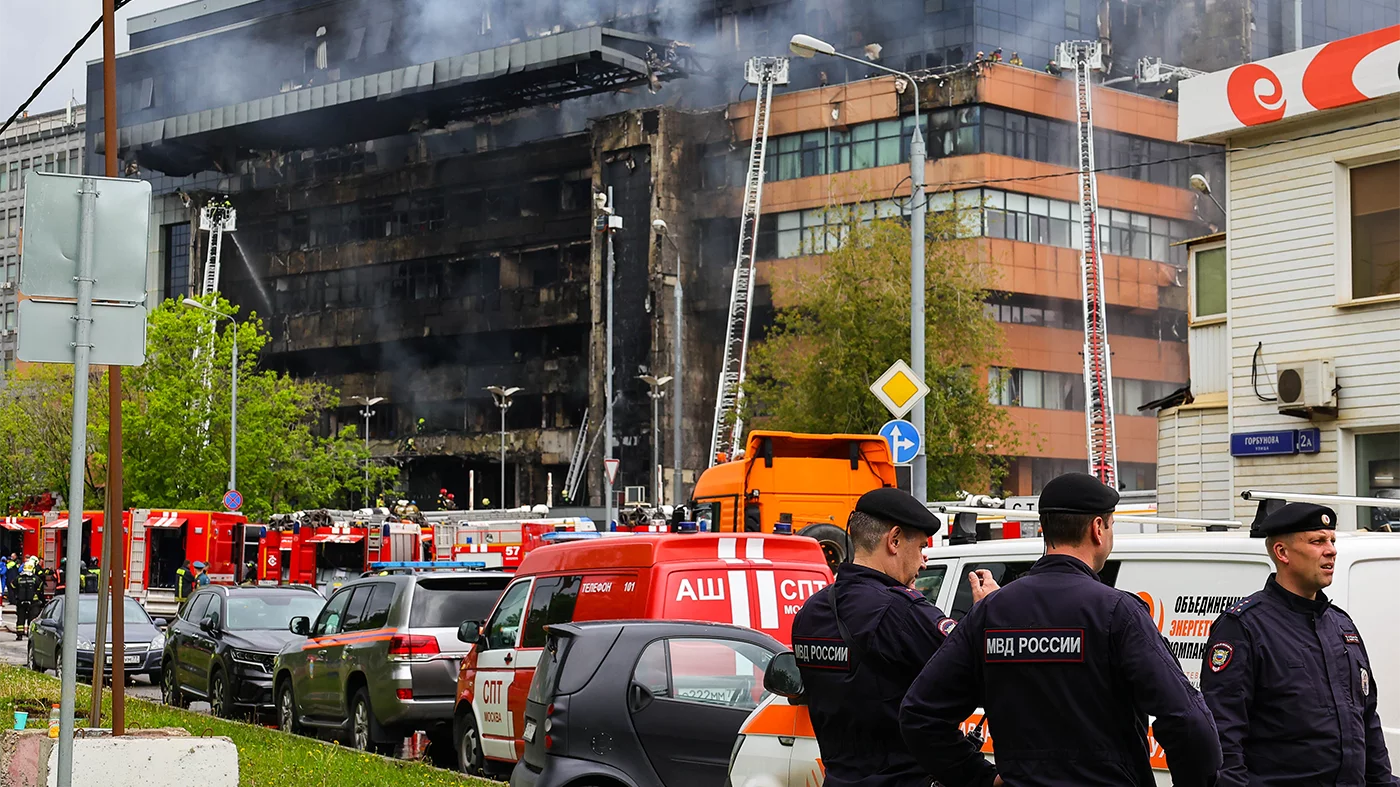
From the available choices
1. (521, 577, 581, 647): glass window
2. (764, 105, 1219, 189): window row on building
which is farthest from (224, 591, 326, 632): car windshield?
(764, 105, 1219, 189): window row on building

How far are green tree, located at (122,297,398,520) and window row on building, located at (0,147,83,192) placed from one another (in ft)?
166

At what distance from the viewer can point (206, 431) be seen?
57.1 meters

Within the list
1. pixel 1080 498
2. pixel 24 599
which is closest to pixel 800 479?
pixel 1080 498

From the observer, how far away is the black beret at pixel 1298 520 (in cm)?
556

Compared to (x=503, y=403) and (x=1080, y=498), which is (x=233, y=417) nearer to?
(x=503, y=403)

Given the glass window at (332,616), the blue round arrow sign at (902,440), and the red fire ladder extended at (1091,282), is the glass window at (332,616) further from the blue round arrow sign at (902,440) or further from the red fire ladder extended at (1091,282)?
the red fire ladder extended at (1091,282)

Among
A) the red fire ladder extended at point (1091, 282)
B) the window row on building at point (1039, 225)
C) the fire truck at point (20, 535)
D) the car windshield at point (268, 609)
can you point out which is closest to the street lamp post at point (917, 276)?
the car windshield at point (268, 609)

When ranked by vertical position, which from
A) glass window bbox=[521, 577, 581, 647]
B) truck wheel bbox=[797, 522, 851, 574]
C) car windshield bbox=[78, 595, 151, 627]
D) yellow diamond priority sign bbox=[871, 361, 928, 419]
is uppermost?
yellow diamond priority sign bbox=[871, 361, 928, 419]

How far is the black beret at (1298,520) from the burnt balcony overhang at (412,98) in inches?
2723

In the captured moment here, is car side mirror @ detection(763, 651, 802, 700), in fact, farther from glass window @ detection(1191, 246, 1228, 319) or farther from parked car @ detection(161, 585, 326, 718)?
glass window @ detection(1191, 246, 1228, 319)

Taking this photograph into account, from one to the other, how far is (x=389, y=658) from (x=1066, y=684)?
11563mm

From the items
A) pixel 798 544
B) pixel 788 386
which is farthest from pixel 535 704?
pixel 788 386

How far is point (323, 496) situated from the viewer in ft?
193

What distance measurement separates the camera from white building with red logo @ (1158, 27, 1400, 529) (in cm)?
2009
